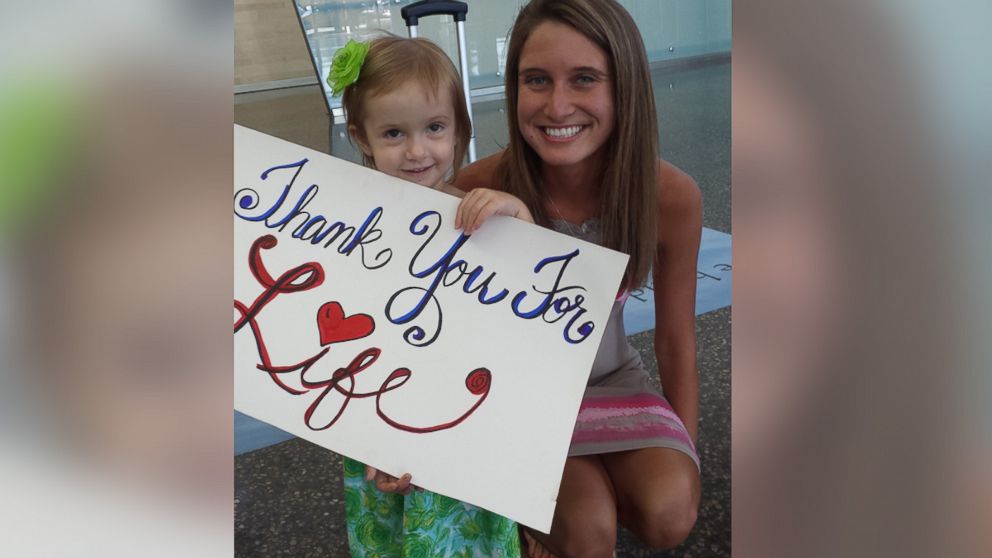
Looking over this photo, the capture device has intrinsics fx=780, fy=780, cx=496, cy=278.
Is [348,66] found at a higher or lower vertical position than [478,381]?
higher

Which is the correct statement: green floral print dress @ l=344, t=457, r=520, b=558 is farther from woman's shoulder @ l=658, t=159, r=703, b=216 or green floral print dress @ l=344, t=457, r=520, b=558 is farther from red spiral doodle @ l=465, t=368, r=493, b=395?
woman's shoulder @ l=658, t=159, r=703, b=216

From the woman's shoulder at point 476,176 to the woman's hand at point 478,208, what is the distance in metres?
0.27

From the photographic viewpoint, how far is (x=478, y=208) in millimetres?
653

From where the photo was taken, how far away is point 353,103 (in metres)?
0.89

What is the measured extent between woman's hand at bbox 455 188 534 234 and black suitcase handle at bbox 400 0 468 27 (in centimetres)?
68

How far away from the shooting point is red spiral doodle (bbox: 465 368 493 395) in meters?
0.59

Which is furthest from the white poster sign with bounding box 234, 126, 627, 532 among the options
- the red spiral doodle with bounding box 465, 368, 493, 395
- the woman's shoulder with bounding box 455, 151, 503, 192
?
the woman's shoulder with bounding box 455, 151, 503, 192

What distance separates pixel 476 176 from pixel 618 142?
0.19 meters

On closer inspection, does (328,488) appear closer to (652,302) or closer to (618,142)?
(618,142)

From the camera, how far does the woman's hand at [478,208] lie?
25.6 inches

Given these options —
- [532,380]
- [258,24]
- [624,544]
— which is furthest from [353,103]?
[258,24]
